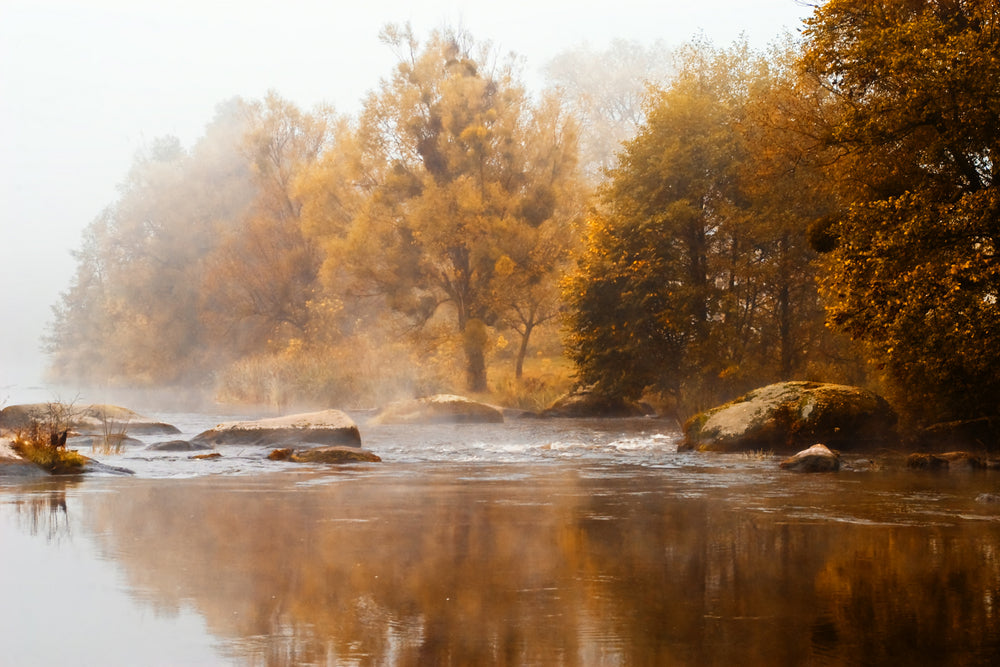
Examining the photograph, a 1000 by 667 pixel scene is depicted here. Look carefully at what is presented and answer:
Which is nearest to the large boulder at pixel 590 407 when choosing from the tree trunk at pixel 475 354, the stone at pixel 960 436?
the tree trunk at pixel 475 354

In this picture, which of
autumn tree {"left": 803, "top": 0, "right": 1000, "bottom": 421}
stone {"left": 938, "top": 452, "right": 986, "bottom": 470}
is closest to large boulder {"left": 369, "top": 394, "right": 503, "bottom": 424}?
autumn tree {"left": 803, "top": 0, "right": 1000, "bottom": 421}

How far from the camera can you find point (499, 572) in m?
9.54

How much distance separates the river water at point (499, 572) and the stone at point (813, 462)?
1615mm

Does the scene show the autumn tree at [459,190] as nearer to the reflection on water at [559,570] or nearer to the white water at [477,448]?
the white water at [477,448]

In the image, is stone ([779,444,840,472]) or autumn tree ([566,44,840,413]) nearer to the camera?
stone ([779,444,840,472])

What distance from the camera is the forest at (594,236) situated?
21031 millimetres

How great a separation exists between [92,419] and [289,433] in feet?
26.5

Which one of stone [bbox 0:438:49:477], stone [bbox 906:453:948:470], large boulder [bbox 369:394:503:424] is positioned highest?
large boulder [bbox 369:394:503:424]

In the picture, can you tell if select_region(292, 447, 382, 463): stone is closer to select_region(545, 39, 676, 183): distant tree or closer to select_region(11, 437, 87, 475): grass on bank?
select_region(11, 437, 87, 475): grass on bank

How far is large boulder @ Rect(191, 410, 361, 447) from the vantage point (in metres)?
25.8

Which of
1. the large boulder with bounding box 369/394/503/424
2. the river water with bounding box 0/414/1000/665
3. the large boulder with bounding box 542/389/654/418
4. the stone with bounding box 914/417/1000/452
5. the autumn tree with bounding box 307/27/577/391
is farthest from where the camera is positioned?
the autumn tree with bounding box 307/27/577/391

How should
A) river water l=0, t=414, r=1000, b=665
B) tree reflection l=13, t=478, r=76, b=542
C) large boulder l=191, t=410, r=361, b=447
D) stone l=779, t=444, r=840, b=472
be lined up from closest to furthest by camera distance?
river water l=0, t=414, r=1000, b=665 → tree reflection l=13, t=478, r=76, b=542 → stone l=779, t=444, r=840, b=472 → large boulder l=191, t=410, r=361, b=447

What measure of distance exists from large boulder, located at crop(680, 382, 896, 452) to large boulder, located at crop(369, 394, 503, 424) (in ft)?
43.8

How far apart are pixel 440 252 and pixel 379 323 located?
7.66m
